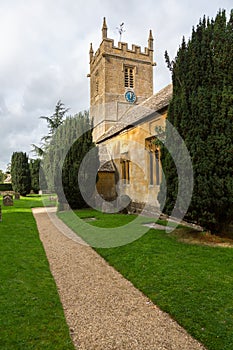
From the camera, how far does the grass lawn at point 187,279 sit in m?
3.27

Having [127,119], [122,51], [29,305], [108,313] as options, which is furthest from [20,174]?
[108,313]

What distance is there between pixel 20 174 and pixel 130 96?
14629 mm

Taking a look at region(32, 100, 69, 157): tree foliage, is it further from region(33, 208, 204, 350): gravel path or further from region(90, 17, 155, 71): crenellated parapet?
region(33, 208, 204, 350): gravel path

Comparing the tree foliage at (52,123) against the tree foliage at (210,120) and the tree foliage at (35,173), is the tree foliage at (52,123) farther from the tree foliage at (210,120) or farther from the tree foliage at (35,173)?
the tree foliage at (210,120)

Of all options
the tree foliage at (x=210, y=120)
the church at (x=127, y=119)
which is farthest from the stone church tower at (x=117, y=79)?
the tree foliage at (x=210, y=120)

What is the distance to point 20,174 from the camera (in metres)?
28.1

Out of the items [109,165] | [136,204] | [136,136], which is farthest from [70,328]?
[109,165]

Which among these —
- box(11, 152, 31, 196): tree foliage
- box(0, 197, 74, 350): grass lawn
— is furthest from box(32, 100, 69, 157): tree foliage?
box(0, 197, 74, 350): grass lawn

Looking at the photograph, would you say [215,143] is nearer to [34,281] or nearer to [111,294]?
[111,294]

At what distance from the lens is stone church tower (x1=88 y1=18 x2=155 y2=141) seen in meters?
24.6

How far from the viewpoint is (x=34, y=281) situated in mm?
4887

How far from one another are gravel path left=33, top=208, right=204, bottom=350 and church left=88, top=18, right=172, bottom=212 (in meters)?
5.44

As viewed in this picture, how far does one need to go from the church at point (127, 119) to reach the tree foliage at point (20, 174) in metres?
9.01

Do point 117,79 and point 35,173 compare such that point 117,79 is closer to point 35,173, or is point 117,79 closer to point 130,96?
point 130,96
